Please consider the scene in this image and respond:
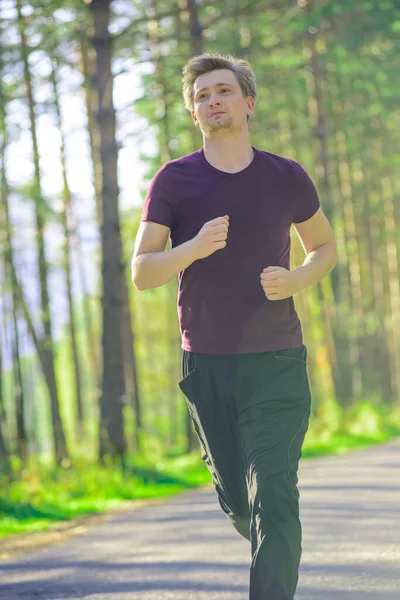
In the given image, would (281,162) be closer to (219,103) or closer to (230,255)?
(219,103)

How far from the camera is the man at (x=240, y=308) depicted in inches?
181

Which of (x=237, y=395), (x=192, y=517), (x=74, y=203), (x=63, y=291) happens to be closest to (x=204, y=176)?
(x=237, y=395)

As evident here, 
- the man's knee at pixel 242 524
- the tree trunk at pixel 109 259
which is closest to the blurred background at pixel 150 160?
the tree trunk at pixel 109 259

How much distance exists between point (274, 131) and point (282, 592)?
25.5 m

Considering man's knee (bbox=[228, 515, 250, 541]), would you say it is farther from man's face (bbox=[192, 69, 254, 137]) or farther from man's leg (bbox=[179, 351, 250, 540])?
man's face (bbox=[192, 69, 254, 137])

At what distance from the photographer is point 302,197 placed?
194 inches

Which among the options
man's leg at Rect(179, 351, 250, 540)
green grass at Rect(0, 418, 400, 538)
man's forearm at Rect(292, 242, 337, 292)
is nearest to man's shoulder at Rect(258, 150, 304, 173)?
man's forearm at Rect(292, 242, 337, 292)

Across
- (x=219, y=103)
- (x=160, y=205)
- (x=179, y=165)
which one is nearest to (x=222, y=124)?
(x=219, y=103)

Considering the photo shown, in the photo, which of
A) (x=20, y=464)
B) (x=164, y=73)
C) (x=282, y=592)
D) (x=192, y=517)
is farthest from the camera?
(x=164, y=73)

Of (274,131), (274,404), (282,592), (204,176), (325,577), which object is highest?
(274,131)

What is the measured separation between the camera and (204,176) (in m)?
4.77

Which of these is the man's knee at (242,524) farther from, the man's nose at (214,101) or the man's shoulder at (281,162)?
the man's nose at (214,101)

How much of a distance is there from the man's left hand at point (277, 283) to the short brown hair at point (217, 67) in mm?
809

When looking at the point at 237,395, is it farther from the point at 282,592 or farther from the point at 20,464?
the point at 20,464
